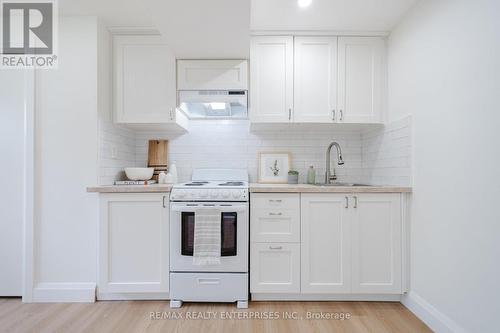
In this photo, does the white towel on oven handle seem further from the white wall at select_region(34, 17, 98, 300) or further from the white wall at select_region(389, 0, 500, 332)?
the white wall at select_region(389, 0, 500, 332)

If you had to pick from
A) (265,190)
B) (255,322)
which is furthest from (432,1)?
(255,322)

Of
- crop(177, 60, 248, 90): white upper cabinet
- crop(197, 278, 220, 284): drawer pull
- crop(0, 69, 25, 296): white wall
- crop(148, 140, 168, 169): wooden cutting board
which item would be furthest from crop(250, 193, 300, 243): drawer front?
crop(0, 69, 25, 296): white wall

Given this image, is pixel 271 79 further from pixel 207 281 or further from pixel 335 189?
pixel 207 281

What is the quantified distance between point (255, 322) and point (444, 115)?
74.2 inches

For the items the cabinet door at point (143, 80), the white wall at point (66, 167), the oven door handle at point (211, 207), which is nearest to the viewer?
the oven door handle at point (211, 207)

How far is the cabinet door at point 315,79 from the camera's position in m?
2.47

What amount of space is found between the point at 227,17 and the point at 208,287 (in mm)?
2023

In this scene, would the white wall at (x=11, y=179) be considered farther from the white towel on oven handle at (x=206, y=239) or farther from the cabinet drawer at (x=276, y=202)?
the cabinet drawer at (x=276, y=202)

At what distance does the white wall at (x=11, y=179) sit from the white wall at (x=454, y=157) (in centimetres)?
316

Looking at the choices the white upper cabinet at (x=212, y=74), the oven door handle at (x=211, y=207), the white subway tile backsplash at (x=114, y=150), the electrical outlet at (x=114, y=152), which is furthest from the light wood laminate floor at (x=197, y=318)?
the white upper cabinet at (x=212, y=74)

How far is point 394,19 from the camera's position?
227cm

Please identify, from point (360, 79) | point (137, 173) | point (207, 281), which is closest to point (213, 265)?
point (207, 281)

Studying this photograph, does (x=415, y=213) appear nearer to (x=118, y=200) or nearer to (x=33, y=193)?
(x=118, y=200)

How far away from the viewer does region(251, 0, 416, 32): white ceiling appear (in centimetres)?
206
